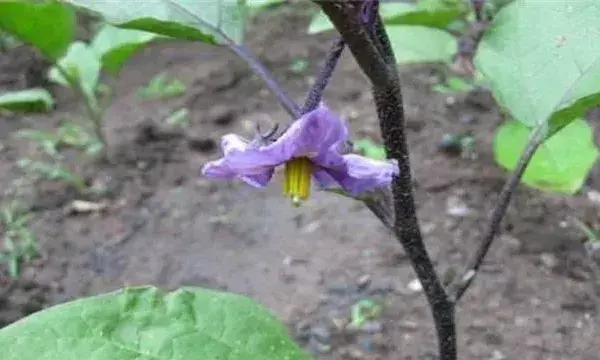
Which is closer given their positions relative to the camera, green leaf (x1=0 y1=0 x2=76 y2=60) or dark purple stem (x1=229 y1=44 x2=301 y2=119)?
dark purple stem (x1=229 y1=44 x2=301 y2=119)

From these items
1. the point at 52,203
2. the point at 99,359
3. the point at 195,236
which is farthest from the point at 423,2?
Answer: the point at 99,359

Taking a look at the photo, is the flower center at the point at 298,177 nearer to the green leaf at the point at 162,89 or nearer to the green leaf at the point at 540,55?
the green leaf at the point at 540,55

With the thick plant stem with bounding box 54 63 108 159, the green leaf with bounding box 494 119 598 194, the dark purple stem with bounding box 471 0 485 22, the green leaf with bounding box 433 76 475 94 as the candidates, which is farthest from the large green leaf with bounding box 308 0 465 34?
the thick plant stem with bounding box 54 63 108 159

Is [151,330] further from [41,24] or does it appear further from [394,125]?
[41,24]

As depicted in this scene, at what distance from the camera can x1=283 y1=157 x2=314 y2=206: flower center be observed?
2.41ft

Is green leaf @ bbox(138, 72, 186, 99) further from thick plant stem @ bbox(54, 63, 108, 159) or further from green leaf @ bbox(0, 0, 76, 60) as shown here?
green leaf @ bbox(0, 0, 76, 60)

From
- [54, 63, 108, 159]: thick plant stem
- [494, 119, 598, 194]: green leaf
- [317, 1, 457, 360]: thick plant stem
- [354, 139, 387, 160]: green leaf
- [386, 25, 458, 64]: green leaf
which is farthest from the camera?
[54, 63, 108, 159]: thick plant stem

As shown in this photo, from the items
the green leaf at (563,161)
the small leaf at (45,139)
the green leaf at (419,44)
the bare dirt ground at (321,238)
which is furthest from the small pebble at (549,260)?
the small leaf at (45,139)

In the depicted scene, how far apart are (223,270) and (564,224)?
22.7 inches

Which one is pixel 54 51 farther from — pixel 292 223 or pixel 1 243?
pixel 292 223

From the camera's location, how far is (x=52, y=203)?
1825 mm

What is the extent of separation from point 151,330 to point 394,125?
0.98 ft

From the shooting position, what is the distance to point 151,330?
0.86m

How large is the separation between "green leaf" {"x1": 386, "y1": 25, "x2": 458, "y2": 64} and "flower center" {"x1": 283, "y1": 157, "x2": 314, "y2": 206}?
2.93 ft
